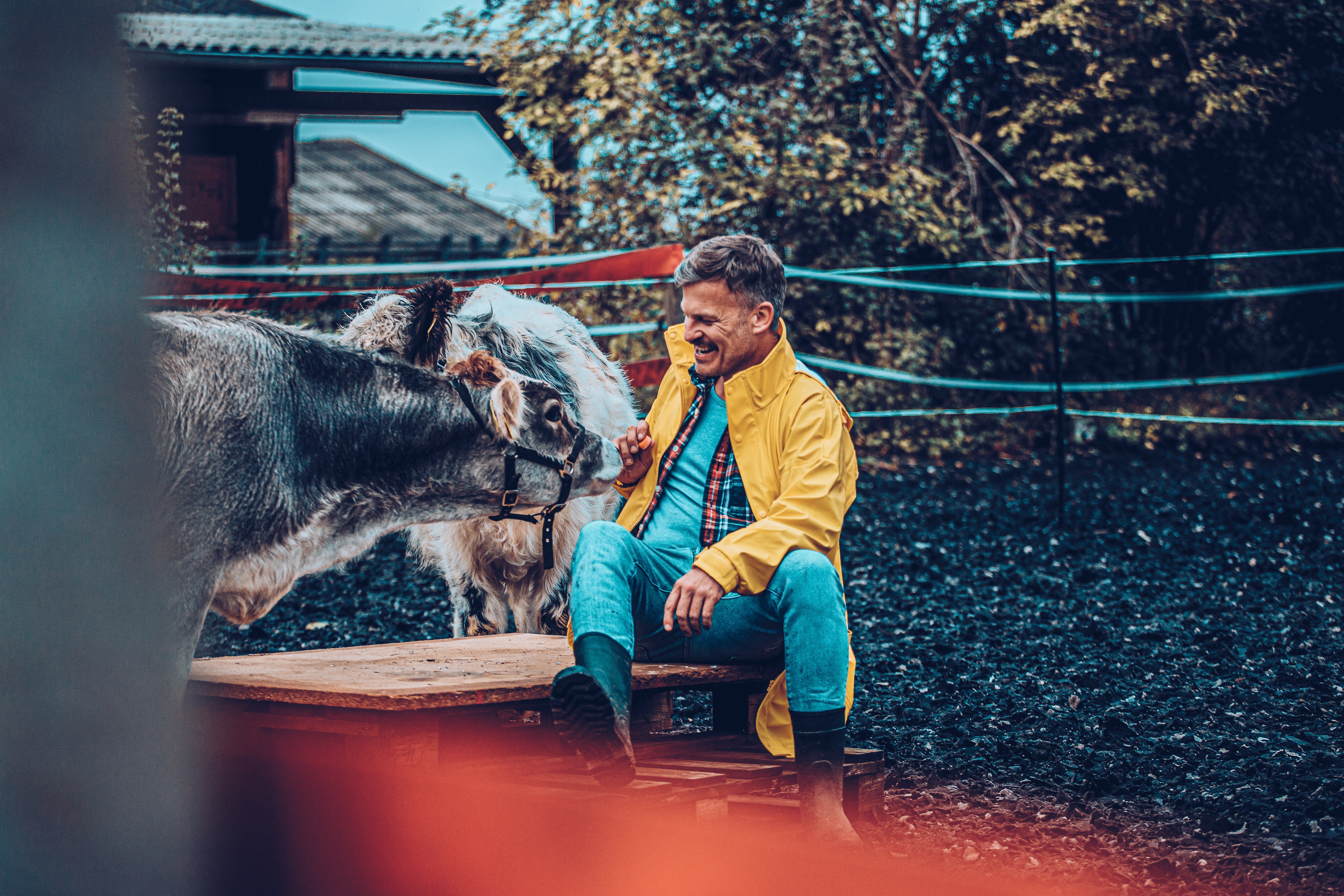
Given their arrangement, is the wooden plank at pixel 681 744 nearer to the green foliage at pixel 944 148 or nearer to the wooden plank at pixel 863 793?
the wooden plank at pixel 863 793

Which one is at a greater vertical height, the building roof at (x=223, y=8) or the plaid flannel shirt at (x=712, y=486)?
the building roof at (x=223, y=8)

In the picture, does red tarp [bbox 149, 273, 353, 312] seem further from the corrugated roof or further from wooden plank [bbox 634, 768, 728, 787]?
the corrugated roof

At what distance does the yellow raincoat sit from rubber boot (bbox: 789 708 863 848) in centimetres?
6

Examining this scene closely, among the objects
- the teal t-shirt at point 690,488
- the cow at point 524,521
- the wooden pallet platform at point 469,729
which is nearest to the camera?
the wooden pallet platform at point 469,729

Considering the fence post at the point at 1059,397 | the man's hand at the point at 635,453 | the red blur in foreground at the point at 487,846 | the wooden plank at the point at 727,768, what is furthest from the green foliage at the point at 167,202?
the fence post at the point at 1059,397

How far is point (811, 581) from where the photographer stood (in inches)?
84.3

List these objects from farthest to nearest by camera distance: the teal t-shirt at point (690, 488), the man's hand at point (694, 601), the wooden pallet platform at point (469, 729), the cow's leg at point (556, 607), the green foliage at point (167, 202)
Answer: the green foliage at point (167, 202), the cow's leg at point (556, 607), the teal t-shirt at point (690, 488), the man's hand at point (694, 601), the wooden pallet platform at point (469, 729)

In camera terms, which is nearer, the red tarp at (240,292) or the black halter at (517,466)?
the black halter at (517,466)

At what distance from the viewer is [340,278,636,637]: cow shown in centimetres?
327

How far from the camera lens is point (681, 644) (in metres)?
2.35

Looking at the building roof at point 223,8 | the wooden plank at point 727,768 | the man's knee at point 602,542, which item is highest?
the building roof at point 223,8

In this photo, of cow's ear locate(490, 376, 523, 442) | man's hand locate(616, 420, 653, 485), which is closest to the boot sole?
cow's ear locate(490, 376, 523, 442)

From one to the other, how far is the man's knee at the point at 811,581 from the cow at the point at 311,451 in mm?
449

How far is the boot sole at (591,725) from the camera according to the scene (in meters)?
1.85
